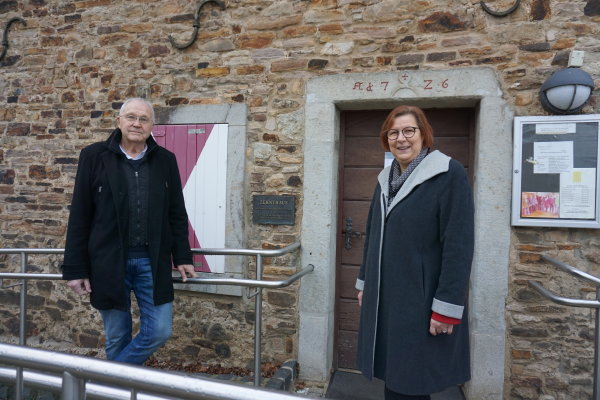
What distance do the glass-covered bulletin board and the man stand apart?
230 centimetres

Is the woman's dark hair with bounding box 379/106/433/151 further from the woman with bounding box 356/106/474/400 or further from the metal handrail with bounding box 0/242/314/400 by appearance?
the metal handrail with bounding box 0/242/314/400

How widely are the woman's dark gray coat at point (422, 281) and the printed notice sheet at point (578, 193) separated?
5.06ft

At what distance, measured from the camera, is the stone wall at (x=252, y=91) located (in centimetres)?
281

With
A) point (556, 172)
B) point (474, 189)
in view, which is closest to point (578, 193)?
point (556, 172)

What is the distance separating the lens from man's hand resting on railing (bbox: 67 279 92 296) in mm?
2148

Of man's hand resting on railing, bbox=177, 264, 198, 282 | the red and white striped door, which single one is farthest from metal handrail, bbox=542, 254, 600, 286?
the red and white striped door

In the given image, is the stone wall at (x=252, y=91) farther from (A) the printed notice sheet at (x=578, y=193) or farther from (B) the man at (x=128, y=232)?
(B) the man at (x=128, y=232)

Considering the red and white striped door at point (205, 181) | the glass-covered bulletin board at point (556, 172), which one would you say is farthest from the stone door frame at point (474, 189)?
the red and white striped door at point (205, 181)

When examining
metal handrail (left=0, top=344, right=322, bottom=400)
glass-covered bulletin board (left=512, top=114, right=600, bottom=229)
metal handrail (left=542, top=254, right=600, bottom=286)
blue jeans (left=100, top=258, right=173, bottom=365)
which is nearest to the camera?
metal handrail (left=0, top=344, right=322, bottom=400)

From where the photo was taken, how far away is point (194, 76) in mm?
3512

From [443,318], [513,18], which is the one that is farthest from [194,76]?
[443,318]

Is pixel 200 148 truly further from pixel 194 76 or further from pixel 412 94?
pixel 412 94

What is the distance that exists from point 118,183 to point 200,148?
4.47 feet

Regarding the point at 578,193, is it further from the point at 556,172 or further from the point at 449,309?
the point at 449,309
